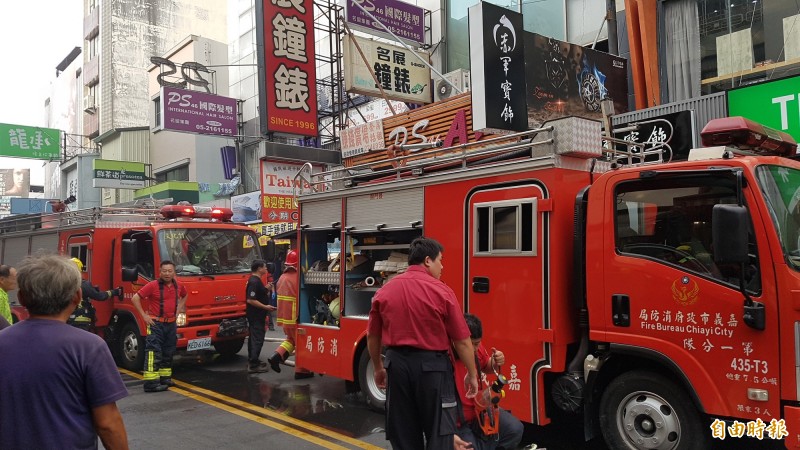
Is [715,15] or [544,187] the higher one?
[715,15]

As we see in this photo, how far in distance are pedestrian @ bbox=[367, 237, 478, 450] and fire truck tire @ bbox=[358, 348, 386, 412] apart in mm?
2712

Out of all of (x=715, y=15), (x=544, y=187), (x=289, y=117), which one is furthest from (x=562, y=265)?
(x=289, y=117)

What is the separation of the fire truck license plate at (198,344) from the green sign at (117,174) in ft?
67.0

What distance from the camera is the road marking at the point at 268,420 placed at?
218 inches

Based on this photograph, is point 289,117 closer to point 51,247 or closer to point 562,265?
point 51,247

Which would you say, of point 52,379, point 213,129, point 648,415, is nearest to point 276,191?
point 213,129

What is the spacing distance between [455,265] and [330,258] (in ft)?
Answer: 8.46

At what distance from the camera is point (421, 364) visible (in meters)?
3.56

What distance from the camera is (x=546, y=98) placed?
10.8 metres

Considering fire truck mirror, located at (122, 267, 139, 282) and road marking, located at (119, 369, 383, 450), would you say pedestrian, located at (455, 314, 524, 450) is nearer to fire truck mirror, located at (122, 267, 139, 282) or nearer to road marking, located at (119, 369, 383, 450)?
road marking, located at (119, 369, 383, 450)

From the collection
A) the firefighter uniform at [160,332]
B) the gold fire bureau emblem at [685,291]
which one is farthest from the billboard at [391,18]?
the gold fire bureau emblem at [685,291]

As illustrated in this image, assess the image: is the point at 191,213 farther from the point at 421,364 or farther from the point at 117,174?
the point at 117,174

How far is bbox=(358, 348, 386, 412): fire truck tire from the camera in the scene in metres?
6.38

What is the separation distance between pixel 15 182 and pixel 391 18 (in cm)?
7347
